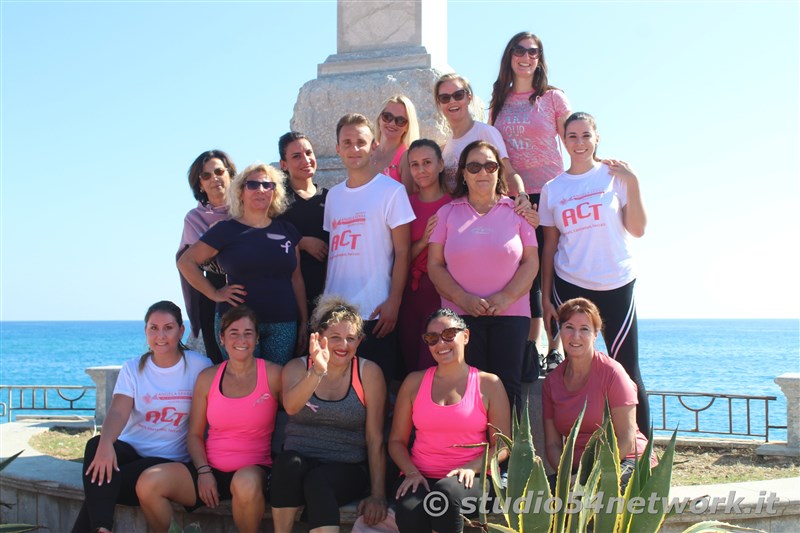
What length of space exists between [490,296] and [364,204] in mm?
852

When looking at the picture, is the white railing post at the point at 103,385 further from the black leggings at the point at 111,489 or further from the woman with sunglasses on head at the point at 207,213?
the black leggings at the point at 111,489

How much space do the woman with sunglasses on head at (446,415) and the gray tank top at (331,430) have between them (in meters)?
0.17

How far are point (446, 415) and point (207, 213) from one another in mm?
2039

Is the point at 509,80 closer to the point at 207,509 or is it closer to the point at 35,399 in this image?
the point at 207,509

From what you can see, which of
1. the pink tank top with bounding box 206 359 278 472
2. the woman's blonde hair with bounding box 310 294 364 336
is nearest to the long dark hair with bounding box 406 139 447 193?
the woman's blonde hair with bounding box 310 294 364 336

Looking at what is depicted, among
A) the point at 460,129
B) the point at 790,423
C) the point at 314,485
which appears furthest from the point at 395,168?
the point at 790,423

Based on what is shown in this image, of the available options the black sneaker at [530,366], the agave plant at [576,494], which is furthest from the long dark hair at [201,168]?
the agave plant at [576,494]

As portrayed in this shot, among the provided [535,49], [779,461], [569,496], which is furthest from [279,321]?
[779,461]

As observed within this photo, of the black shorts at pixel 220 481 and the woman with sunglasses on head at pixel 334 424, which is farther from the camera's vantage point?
the black shorts at pixel 220 481

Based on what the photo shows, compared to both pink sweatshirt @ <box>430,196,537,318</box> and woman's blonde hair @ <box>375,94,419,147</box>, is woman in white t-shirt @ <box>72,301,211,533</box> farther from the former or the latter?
woman's blonde hair @ <box>375,94,419,147</box>

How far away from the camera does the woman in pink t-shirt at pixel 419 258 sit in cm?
485

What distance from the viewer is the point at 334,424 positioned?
167 inches

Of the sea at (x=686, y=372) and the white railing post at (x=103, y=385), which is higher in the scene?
the white railing post at (x=103, y=385)

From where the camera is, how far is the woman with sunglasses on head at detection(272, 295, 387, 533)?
4031 mm
